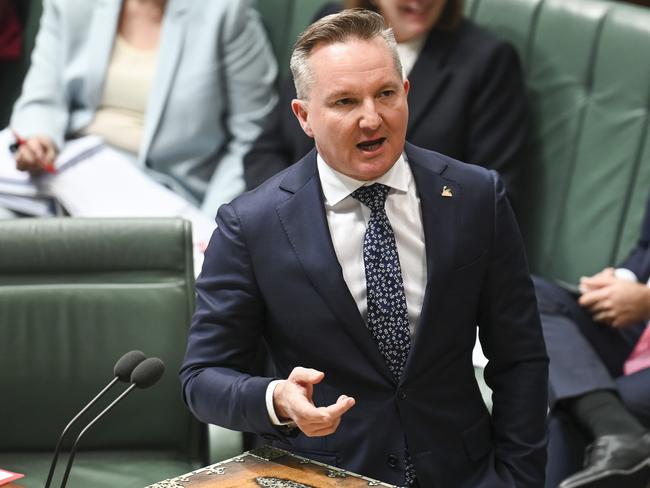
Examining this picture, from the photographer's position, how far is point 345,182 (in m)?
1.88

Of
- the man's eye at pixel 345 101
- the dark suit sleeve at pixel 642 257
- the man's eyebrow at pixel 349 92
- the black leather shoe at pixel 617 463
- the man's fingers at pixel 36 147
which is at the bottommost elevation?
the black leather shoe at pixel 617 463

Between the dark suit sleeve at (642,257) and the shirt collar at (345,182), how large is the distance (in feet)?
4.04

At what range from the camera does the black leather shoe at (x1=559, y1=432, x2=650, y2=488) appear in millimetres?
2408

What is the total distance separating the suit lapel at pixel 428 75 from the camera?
3168 millimetres

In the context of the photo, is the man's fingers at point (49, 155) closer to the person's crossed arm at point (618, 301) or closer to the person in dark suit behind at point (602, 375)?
the person in dark suit behind at point (602, 375)

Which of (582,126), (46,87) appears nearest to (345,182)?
(582,126)

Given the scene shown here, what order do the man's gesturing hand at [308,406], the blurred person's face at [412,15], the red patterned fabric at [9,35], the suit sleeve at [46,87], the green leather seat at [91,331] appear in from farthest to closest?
the red patterned fabric at [9,35] < the suit sleeve at [46,87] < the blurred person's face at [412,15] < the green leather seat at [91,331] < the man's gesturing hand at [308,406]

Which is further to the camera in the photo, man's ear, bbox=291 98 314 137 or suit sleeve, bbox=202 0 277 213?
suit sleeve, bbox=202 0 277 213

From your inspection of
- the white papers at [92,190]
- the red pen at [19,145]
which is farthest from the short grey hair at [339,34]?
the red pen at [19,145]

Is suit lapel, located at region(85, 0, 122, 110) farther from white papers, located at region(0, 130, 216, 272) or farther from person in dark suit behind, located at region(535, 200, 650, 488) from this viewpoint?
person in dark suit behind, located at region(535, 200, 650, 488)

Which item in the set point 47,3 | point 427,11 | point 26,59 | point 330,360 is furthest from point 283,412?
point 26,59

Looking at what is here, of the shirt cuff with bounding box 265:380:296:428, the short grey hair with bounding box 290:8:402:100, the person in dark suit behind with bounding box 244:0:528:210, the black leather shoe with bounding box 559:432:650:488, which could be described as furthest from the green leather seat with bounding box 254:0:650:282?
the shirt cuff with bounding box 265:380:296:428

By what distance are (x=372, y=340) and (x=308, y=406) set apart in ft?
0.82

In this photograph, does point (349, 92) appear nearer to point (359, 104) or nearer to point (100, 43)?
point (359, 104)
